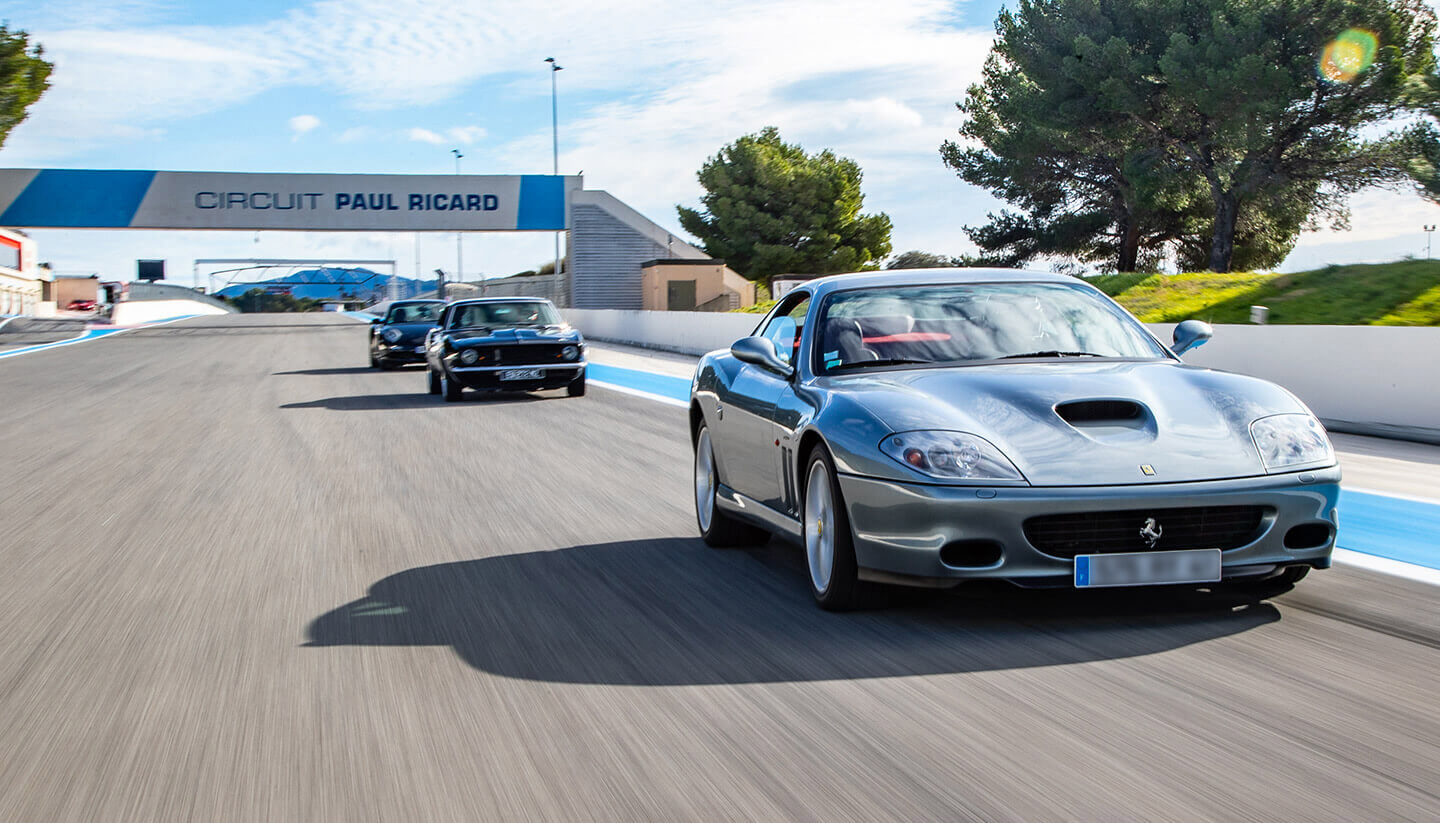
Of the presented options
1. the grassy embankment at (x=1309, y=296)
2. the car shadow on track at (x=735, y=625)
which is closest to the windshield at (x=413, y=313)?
the grassy embankment at (x=1309, y=296)

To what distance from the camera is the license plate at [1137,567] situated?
17.0 ft

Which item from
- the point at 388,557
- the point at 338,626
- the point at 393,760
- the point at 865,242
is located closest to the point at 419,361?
the point at 388,557

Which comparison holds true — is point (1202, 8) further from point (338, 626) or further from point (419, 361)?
point (338, 626)

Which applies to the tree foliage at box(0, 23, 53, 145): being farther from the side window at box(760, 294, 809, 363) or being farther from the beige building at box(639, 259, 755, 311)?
the side window at box(760, 294, 809, 363)

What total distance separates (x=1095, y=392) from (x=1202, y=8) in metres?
36.0

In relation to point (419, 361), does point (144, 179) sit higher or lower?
higher

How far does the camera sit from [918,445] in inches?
211

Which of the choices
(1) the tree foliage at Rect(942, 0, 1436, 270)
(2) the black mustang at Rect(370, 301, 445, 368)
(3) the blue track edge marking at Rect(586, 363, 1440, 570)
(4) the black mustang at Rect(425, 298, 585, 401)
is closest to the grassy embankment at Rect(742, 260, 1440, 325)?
(1) the tree foliage at Rect(942, 0, 1436, 270)

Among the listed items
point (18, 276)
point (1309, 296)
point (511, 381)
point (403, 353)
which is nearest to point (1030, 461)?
point (511, 381)

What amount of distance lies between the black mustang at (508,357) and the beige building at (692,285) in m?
38.0

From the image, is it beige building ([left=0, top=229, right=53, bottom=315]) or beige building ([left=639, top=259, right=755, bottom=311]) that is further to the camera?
beige building ([left=0, top=229, right=53, bottom=315])

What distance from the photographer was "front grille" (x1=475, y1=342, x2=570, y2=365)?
63.6 feet

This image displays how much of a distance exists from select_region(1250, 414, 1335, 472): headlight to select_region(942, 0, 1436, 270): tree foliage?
27544 mm

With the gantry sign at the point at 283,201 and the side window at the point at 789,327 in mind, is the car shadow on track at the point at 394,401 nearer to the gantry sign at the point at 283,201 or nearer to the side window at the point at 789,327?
the side window at the point at 789,327
